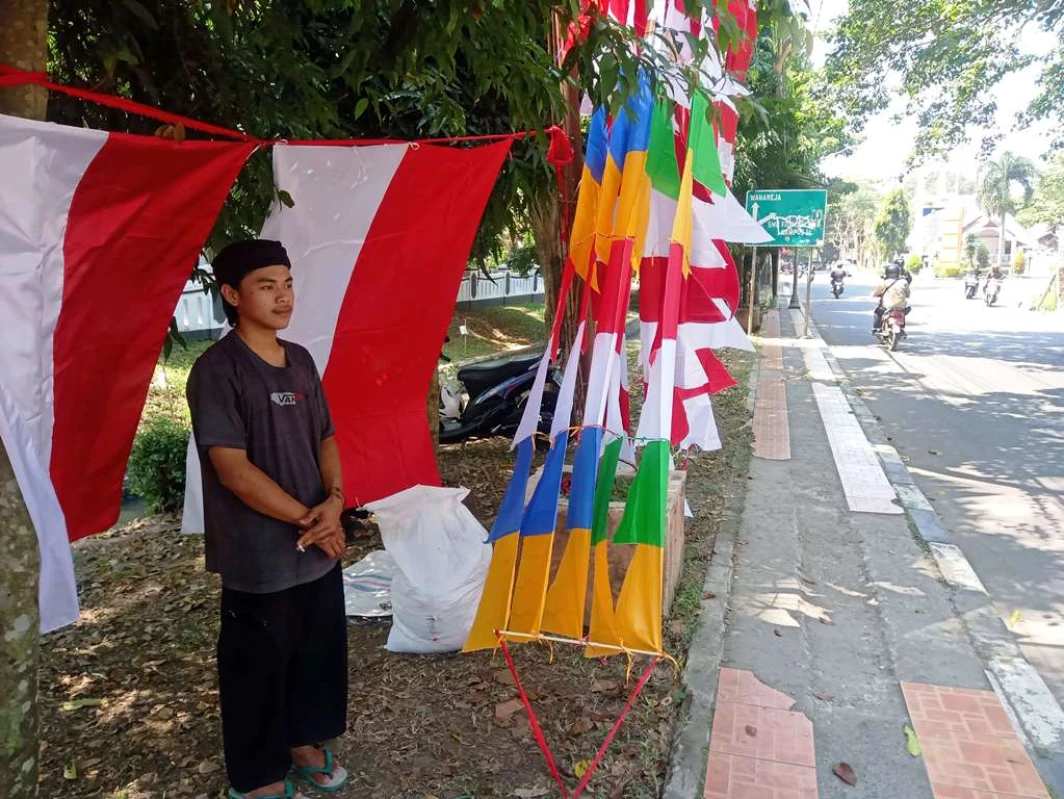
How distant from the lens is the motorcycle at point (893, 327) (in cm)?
1524

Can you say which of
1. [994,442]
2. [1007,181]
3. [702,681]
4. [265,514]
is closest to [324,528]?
[265,514]

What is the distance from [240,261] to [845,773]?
2.77 metres

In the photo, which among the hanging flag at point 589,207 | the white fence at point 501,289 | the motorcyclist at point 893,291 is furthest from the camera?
the white fence at point 501,289

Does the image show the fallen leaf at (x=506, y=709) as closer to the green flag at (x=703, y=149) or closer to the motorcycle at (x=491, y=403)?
the green flag at (x=703, y=149)

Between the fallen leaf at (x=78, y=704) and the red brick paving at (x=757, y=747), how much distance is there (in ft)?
8.04

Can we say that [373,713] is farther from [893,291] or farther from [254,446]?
[893,291]

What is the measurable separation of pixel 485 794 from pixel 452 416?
5.18 metres

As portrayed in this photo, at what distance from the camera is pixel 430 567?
132 inches

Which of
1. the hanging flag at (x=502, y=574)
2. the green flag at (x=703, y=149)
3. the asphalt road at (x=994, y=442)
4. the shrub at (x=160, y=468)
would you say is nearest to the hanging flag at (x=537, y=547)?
the hanging flag at (x=502, y=574)

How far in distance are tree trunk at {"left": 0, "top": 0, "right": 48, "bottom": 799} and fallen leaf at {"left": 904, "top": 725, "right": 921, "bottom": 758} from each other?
9.81 ft

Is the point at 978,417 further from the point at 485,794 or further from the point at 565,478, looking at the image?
the point at 485,794

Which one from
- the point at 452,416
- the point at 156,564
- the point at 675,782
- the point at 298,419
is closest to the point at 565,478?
the point at 675,782

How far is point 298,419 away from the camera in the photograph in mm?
2377

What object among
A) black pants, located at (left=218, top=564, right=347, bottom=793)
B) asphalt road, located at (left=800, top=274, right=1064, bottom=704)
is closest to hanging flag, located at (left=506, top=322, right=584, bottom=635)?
black pants, located at (left=218, top=564, right=347, bottom=793)
